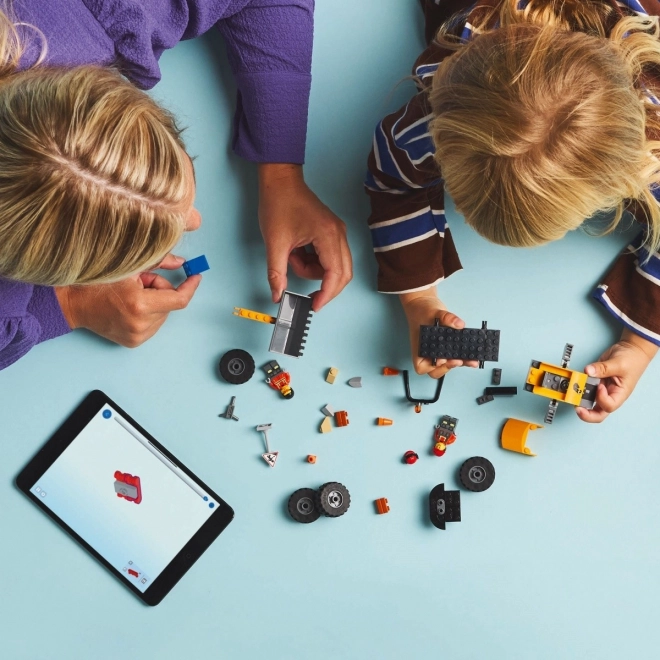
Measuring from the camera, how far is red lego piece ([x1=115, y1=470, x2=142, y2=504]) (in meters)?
0.90

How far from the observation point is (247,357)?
0.91m

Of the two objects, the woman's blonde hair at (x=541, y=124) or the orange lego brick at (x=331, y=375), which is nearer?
the woman's blonde hair at (x=541, y=124)

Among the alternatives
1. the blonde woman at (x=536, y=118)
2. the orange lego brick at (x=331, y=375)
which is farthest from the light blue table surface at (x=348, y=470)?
the blonde woman at (x=536, y=118)

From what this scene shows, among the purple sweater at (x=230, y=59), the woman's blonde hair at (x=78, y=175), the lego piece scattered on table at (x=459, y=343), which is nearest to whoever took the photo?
the woman's blonde hair at (x=78, y=175)

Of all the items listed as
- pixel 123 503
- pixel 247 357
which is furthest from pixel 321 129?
pixel 123 503

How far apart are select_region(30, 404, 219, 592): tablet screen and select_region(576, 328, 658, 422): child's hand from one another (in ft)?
1.66

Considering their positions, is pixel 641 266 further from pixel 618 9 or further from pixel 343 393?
pixel 343 393

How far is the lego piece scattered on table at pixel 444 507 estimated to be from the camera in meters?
0.89

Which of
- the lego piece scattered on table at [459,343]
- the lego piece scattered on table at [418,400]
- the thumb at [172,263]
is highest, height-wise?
the thumb at [172,263]

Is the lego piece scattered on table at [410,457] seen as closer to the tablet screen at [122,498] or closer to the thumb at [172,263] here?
the tablet screen at [122,498]

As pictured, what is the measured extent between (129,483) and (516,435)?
20.0 inches

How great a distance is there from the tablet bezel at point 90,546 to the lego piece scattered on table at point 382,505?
19 centimetres

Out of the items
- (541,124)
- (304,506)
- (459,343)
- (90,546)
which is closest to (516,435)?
(459,343)

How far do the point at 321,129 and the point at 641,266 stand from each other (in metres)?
0.45
